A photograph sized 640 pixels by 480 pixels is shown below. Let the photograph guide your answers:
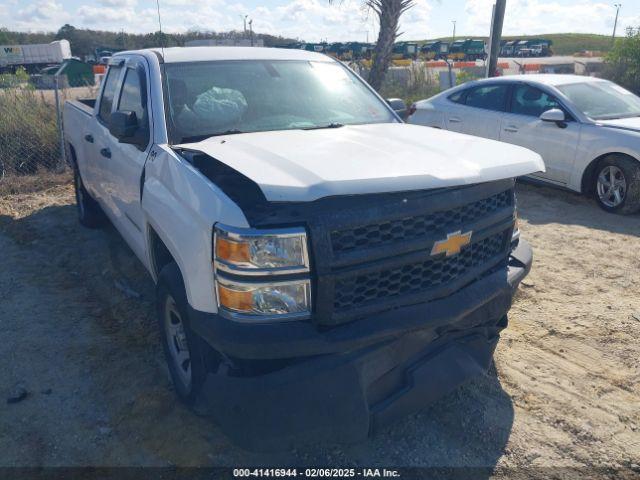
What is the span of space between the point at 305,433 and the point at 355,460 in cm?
60

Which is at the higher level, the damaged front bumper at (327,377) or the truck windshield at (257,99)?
the truck windshield at (257,99)

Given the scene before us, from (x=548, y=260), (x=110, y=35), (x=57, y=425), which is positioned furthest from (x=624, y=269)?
(x=110, y=35)

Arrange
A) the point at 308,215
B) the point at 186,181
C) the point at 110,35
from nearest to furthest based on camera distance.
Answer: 1. the point at 308,215
2. the point at 186,181
3. the point at 110,35

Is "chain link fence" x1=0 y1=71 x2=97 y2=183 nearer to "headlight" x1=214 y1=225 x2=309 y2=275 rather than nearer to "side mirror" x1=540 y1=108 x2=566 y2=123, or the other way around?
"side mirror" x1=540 y1=108 x2=566 y2=123

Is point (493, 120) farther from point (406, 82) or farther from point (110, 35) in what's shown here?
point (110, 35)

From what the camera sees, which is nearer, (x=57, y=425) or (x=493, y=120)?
(x=57, y=425)

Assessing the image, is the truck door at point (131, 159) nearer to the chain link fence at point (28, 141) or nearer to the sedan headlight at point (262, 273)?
the sedan headlight at point (262, 273)

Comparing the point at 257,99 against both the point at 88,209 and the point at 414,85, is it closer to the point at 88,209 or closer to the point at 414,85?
the point at 88,209

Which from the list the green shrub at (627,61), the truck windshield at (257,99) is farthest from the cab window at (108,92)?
the green shrub at (627,61)

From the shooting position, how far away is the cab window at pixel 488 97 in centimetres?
808

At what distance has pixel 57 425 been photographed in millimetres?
3088

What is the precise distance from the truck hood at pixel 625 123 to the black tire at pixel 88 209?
6.22 meters

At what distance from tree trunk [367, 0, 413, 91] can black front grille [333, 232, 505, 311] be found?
10.7 m

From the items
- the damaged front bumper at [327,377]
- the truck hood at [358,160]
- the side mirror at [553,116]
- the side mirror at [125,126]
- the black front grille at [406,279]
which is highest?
the side mirror at [125,126]
